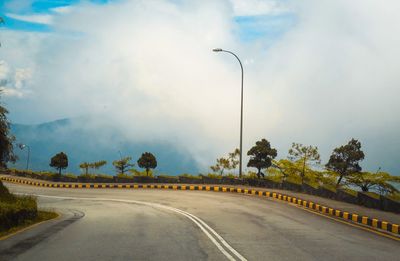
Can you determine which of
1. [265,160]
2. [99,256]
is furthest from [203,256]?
[265,160]

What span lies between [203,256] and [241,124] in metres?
26.7

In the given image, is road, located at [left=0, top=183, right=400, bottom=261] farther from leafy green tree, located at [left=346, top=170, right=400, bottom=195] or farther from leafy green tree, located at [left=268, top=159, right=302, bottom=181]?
leafy green tree, located at [left=268, top=159, right=302, bottom=181]

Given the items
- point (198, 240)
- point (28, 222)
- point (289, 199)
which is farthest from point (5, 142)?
point (289, 199)

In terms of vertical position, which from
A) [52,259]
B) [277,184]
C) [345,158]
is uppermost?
[345,158]

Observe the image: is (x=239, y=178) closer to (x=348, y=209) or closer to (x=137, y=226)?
(x=348, y=209)

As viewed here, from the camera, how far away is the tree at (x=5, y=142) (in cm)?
1520

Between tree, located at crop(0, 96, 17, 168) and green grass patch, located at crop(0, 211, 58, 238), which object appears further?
tree, located at crop(0, 96, 17, 168)

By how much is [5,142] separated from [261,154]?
25.0 metres

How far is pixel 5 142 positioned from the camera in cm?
1556

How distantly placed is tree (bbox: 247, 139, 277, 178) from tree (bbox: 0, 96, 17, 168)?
24417 mm

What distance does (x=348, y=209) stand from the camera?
1922 centimetres

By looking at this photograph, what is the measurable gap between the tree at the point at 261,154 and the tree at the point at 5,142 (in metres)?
24.4

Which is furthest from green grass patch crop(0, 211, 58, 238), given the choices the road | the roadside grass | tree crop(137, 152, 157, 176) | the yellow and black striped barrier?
tree crop(137, 152, 157, 176)

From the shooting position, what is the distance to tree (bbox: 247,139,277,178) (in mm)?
37625
